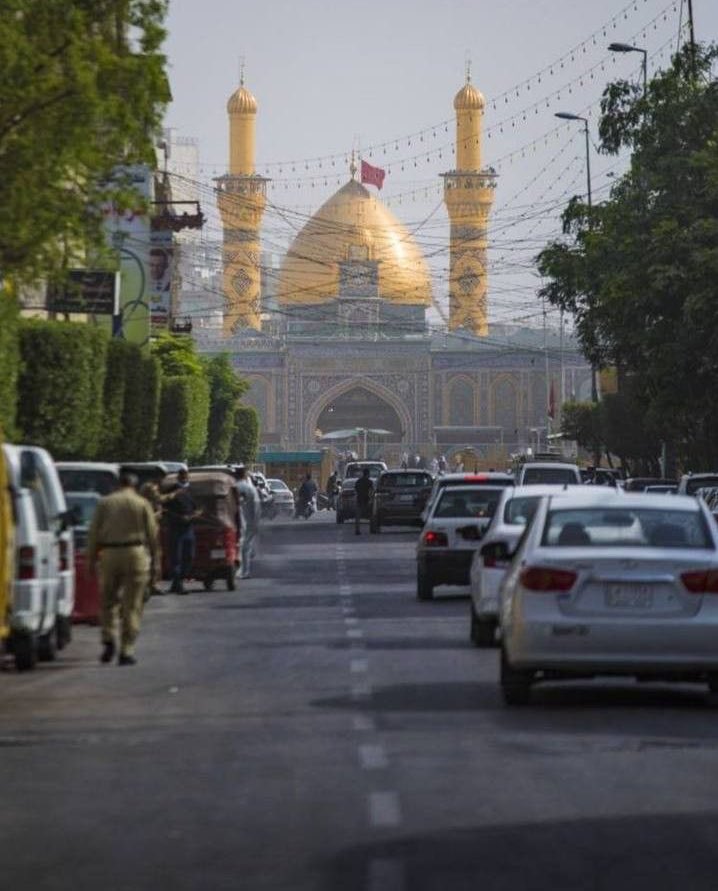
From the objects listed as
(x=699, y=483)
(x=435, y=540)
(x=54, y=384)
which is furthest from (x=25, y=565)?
(x=54, y=384)

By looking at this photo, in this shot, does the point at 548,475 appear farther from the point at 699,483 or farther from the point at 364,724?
the point at 364,724

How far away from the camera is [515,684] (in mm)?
16156

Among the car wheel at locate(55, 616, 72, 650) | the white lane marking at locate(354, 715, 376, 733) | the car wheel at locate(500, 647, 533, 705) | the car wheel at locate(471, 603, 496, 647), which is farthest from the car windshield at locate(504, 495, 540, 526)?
the white lane marking at locate(354, 715, 376, 733)

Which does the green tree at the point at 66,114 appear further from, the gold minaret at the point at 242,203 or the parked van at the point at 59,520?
the gold minaret at the point at 242,203

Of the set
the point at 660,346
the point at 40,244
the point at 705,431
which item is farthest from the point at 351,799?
the point at 705,431

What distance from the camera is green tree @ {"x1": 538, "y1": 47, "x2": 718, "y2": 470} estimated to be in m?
42.7

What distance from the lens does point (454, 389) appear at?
157375 millimetres

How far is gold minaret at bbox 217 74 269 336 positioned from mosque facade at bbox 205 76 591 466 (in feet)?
0.20

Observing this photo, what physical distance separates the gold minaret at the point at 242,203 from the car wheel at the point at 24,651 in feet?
425

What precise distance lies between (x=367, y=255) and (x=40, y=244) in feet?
434

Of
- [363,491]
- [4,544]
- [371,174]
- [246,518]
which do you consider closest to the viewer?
[4,544]

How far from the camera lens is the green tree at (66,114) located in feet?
71.1

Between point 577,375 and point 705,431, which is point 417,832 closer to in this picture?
point 705,431

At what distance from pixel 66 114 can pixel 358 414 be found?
137m
